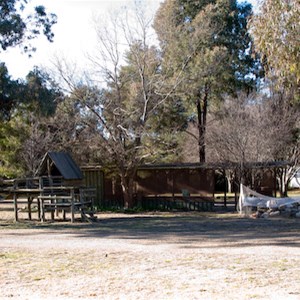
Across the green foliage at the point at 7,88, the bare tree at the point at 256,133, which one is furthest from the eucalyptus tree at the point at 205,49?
the green foliage at the point at 7,88

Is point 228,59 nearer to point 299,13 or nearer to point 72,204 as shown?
point 72,204

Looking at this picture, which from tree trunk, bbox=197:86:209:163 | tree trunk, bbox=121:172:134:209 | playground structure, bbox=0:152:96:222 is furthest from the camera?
tree trunk, bbox=197:86:209:163

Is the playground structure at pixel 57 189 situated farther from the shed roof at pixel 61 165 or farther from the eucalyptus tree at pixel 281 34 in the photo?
the eucalyptus tree at pixel 281 34

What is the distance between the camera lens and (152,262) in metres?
11.2

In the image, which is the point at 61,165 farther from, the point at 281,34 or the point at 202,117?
the point at 202,117

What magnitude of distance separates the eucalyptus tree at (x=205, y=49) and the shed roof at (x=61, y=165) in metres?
8.07

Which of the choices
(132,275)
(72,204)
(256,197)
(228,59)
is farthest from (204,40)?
(132,275)

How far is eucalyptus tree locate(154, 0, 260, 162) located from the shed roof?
8068mm

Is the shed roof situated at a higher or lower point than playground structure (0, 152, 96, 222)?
higher

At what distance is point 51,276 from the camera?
968 centimetres

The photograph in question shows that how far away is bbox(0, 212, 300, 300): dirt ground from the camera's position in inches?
325

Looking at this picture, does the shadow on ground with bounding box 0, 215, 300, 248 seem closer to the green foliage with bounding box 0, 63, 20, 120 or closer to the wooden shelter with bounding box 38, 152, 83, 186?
the wooden shelter with bounding box 38, 152, 83, 186

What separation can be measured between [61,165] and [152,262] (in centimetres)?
1447

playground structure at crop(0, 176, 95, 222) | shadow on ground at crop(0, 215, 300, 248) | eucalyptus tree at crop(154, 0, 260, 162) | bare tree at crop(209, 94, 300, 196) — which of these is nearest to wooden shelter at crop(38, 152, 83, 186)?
playground structure at crop(0, 176, 95, 222)
